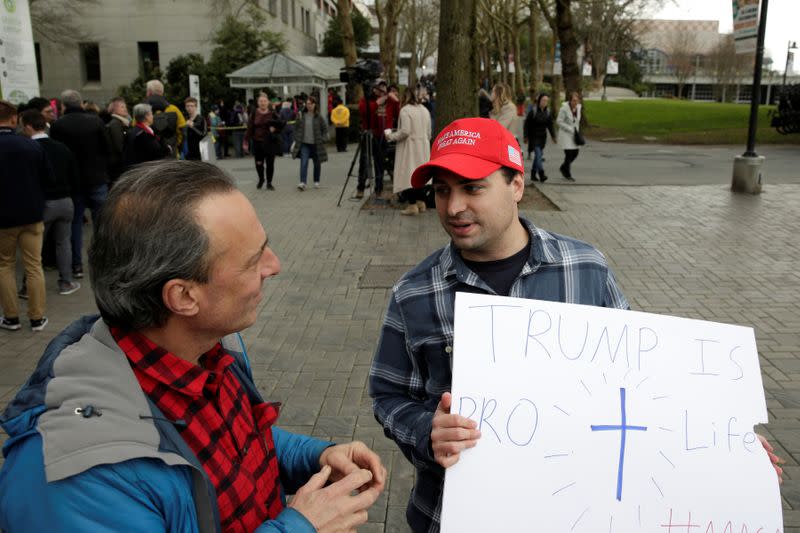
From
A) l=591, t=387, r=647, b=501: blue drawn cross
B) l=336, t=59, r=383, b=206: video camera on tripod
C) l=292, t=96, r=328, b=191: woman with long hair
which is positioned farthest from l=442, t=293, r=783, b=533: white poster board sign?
l=292, t=96, r=328, b=191: woman with long hair

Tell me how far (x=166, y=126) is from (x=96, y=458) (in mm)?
10518

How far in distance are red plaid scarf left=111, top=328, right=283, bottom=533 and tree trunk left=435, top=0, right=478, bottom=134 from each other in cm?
986

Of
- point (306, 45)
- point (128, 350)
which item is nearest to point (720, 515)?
point (128, 350)

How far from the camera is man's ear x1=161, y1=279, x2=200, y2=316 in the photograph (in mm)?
1420

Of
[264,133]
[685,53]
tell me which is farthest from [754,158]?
[685,53]

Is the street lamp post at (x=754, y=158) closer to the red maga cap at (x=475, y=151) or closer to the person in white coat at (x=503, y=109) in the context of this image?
the person in white coat at (x=503, y=109)

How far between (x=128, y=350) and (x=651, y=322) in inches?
48.1

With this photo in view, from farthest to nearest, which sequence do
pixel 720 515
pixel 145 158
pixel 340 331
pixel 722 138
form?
pixel 722 138, pixel 145 158, pixel 340 331, pixel 720 515

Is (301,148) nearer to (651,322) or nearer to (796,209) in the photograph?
(796,209)

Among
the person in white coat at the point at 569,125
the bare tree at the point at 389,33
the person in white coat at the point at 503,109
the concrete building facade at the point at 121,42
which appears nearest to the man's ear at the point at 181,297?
the person in white coat at the point at 503,109

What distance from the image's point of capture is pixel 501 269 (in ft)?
6.55

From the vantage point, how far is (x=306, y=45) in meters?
55.1

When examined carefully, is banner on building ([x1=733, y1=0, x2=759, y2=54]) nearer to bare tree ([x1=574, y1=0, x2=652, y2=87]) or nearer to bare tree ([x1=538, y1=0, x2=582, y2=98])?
bare tree ([x1=538, y1=0, x2=582, y2=98])

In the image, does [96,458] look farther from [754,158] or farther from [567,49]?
[567,49]
